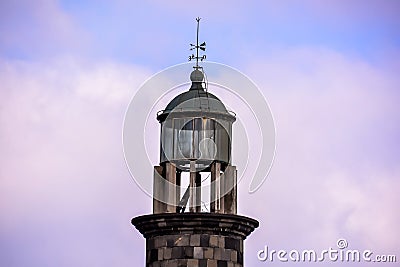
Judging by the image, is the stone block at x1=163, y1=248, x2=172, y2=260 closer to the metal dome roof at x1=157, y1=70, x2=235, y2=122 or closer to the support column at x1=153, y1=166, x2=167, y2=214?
the support column at x1=153, y1=166, x2=167, y2=214

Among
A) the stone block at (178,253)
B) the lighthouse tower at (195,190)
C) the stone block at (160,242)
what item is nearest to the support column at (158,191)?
the lighthouse tower at (195,190)

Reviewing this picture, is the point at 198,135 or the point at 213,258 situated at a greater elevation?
the point at 198,135

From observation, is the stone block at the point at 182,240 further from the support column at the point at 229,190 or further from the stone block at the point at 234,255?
the support column at the point at 229,190

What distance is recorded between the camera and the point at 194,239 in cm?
4025

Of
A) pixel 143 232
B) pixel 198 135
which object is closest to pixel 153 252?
pixel 143 232

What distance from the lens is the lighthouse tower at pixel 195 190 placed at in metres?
40.2

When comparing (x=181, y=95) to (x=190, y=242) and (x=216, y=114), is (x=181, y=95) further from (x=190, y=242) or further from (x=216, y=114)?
(x=190, y=242)

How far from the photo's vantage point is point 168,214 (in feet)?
132

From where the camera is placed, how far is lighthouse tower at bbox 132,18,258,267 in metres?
40.2

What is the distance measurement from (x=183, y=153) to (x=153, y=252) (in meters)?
2.73

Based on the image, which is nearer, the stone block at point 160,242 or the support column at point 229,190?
the stone block at point 160,242

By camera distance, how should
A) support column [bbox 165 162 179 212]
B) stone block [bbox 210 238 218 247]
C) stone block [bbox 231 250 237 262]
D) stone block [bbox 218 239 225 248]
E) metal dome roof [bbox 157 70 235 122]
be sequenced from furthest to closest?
metal dome roof [bbox 157 70 235 122], support column [bbox 165 162 179 212], stone block [bbox 231 250 237 262], stone block [bbox 218 239 225 248], stone block [bbox 210 238 218 247]

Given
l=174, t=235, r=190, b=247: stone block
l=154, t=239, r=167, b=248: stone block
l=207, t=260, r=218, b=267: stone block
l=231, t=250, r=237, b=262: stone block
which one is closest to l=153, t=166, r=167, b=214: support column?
l=154, t=239, r=167, b=248: stone block

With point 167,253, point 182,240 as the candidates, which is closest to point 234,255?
point 182,240
